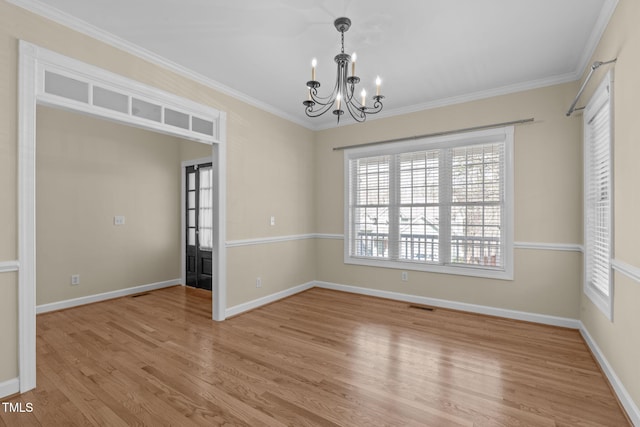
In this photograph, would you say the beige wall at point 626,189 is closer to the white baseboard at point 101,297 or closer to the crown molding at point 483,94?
the crown molding at point 483,94

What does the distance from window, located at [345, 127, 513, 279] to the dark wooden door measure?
237cm

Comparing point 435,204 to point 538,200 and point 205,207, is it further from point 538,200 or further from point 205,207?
point 205,207

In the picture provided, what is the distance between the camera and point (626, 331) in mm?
2139

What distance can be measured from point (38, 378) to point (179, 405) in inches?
50.1

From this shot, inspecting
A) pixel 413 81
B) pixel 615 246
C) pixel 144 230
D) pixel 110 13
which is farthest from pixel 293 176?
pixel 615 246

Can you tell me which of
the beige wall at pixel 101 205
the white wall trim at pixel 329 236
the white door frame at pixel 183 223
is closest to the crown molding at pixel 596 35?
the white wall trim at pixel 329 236

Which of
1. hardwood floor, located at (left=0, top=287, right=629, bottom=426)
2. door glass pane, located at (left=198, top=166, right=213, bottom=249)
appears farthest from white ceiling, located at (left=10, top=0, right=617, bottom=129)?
hardwood floor, located at (left=0, top=287, right=629, bottom=426)

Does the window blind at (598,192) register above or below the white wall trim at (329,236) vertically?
above

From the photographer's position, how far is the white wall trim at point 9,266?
218 cm

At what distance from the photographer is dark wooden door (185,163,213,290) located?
213 inches

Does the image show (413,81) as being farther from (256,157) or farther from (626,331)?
(626,331)

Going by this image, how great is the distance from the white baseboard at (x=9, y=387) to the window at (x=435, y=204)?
3.91m

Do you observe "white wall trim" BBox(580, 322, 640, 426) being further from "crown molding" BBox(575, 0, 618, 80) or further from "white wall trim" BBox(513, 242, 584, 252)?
"crown molding" BBox(575, 0, 618, 80)

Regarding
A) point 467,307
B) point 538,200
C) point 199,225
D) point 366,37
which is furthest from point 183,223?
point 538,200
